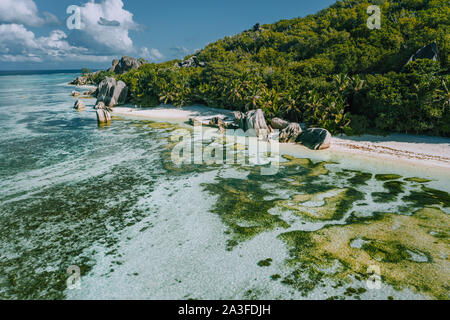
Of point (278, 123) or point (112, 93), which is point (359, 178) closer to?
point (278, 123)

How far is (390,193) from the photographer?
60.3 ft

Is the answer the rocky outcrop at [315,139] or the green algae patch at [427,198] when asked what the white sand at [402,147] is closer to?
the rocky outcrop at [315,139]

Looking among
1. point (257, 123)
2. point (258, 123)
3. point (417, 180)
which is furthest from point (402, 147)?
point (257, 123)

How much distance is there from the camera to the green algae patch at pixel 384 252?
1058 centimetres

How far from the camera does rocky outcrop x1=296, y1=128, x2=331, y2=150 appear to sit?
28773 mm

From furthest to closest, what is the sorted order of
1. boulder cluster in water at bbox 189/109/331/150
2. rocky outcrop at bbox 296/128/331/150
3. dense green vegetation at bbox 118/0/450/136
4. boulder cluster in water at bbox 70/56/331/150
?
→ boulder cluster in water at bbox 70/56/331/150 → boulder cluster in water at bbox 189/109/331/150 → rocky outcrop at bbox 296/128/331/150 → dense green vegetation at bbox 118/0/450/136

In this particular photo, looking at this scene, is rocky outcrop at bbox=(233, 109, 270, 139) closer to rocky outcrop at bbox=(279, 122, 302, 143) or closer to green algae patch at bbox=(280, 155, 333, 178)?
rocky outcrop at bbox=(279, 122, 302, 143)

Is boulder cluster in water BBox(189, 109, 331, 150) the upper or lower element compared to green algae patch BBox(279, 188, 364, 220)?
upper

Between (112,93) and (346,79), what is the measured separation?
51.0 meters

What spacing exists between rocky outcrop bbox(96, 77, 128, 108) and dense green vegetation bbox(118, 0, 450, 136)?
2.85 metres

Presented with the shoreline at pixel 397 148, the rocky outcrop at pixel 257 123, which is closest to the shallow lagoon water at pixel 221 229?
the shoreline at pixel 397 148

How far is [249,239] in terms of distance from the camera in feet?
44.4

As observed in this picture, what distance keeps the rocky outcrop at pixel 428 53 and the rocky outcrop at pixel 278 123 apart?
16.5 metres

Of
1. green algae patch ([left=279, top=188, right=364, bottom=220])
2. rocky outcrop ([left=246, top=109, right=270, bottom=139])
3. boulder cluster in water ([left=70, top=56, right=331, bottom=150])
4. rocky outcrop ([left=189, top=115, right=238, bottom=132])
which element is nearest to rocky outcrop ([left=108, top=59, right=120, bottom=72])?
boulder cluster in water ([left=70, top=56, right=331, bottom=150])
